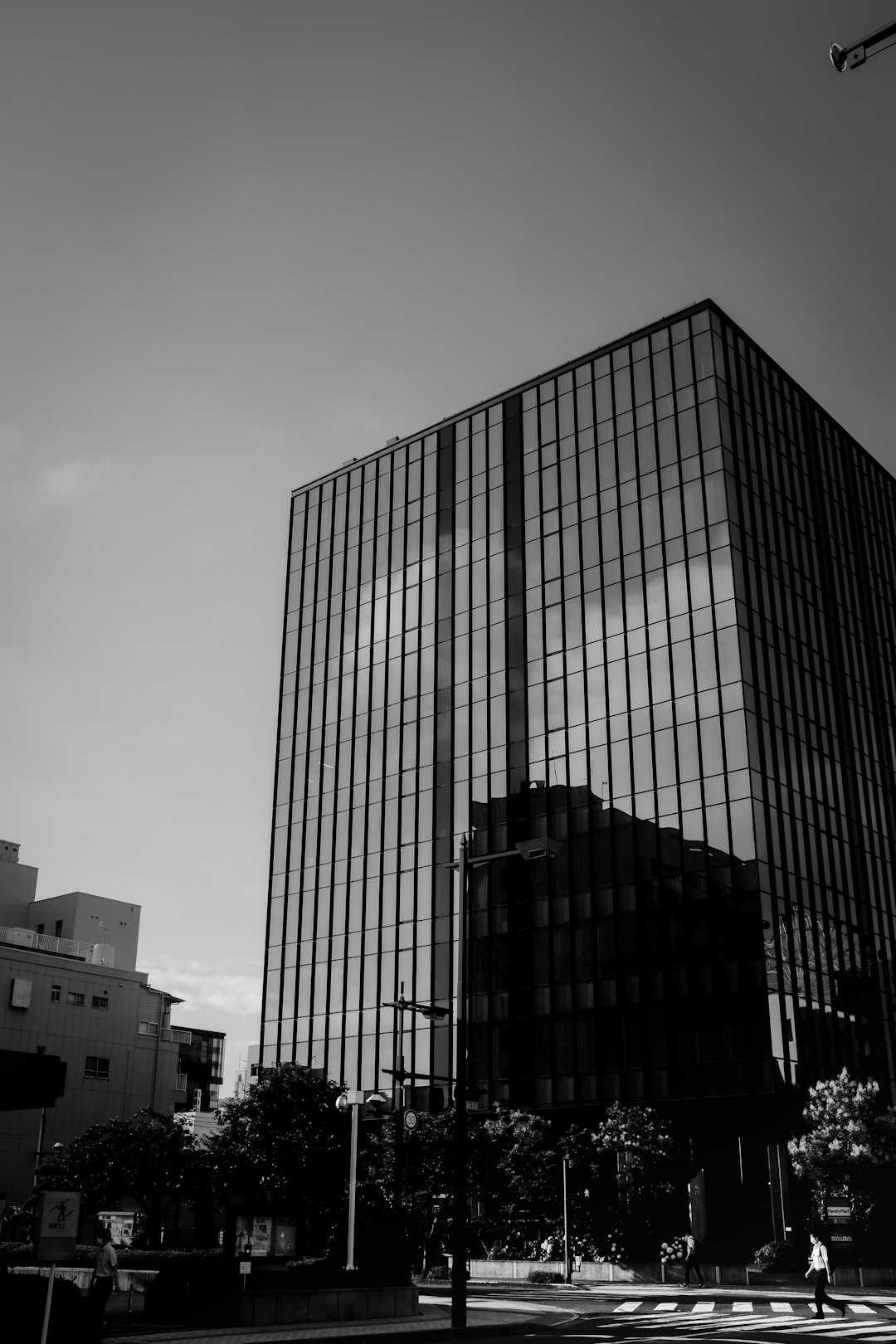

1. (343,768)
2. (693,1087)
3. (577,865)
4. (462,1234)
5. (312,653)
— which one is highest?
(312,653)

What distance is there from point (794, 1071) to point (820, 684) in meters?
20.3

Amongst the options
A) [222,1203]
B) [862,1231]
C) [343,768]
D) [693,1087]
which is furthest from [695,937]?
[343,768]

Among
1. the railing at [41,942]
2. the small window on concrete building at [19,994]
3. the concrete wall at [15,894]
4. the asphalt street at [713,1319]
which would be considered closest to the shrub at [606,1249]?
the asphalt street at [713,1319]

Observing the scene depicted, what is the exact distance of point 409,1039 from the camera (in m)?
61.4

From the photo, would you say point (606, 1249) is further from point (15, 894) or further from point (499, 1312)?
point (15, 894)

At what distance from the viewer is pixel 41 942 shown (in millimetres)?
81562

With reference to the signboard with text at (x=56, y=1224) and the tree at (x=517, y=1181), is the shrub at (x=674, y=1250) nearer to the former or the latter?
the tree at (x=517, y=1181)

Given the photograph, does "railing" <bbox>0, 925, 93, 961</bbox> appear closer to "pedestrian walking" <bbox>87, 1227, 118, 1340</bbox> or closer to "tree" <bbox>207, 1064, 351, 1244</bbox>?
"tree" <bbox>207, 1064, 351, 1244</bbox>

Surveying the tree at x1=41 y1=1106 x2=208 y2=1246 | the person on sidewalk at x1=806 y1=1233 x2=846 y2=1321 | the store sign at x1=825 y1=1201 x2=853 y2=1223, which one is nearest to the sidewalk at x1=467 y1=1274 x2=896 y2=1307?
the store sign at x1=825 y1=1201 x2=853 y2=1223

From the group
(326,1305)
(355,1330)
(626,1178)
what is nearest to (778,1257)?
(626,1178)

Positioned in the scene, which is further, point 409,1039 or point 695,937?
point 409,1039

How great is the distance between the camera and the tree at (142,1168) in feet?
143

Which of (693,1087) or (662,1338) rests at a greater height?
(693,1087)

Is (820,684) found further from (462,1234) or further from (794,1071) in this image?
(462,1234)
